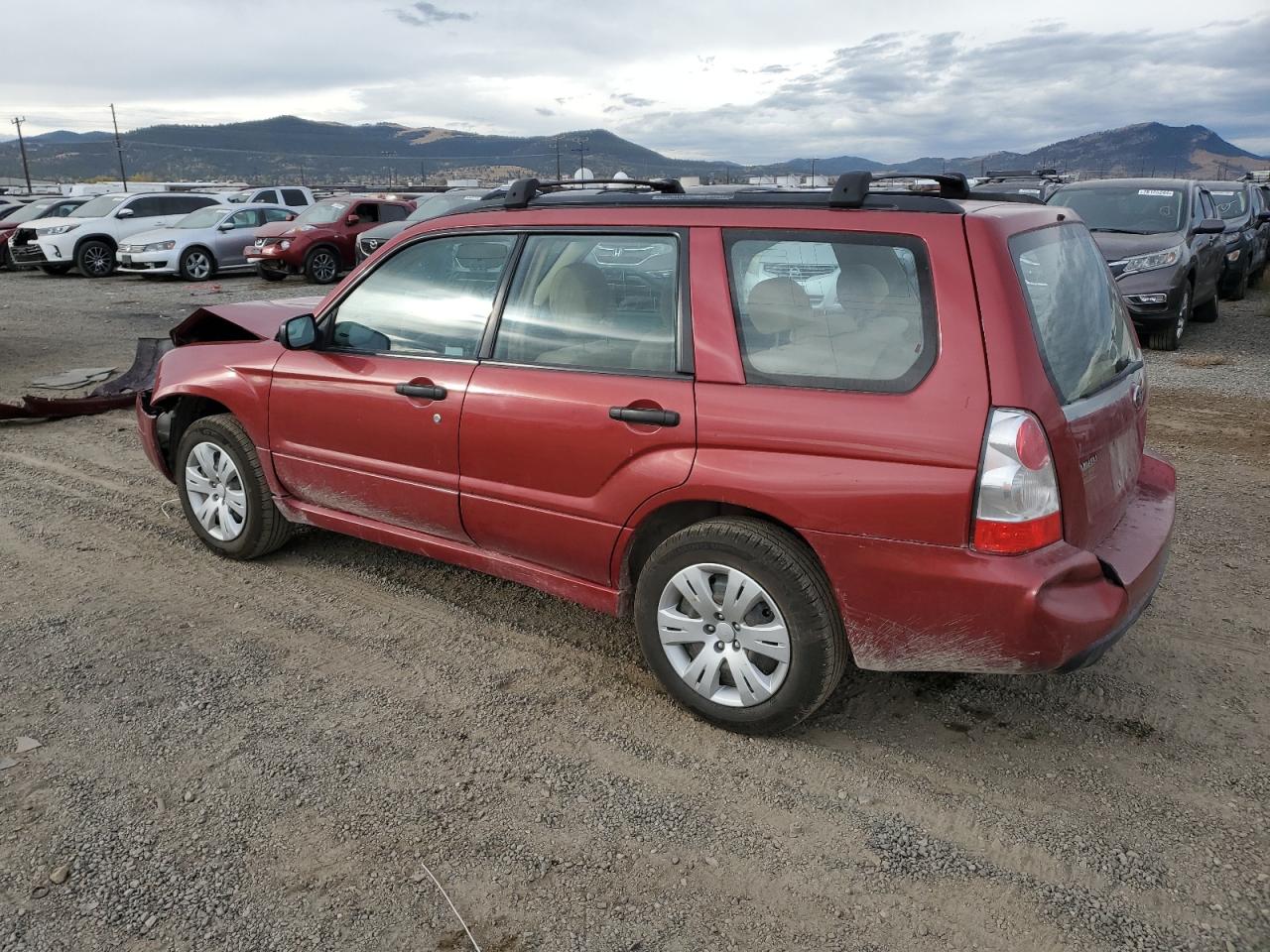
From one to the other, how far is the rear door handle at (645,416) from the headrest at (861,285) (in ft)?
2.08

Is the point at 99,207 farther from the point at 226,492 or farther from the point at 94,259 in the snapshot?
the point at 226,492

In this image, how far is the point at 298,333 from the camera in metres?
4.11

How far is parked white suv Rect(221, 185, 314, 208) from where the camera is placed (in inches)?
930

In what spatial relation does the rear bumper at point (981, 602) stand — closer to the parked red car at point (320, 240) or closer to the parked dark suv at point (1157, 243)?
the parked dark suv at point (1157, 243)

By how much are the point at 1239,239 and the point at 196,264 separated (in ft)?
61.1

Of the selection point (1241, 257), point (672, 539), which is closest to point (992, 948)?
point (672, 539)

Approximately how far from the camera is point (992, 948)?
2365mm

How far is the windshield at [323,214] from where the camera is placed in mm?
19219

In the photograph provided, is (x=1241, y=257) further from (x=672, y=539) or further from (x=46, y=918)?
(x=46, y=918)

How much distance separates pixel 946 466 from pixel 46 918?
2.62 metres

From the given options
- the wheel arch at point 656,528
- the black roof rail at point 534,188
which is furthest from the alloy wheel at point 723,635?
the black roof rail at point 534,188

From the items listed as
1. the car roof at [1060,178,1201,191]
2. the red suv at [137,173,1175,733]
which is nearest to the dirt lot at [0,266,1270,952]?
the red suv at [137,173,1175,733]

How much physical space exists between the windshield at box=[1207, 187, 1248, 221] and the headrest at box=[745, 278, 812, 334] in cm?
1495

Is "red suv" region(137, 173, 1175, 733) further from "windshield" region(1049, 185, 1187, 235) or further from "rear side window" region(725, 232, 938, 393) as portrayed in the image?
"windshield" region(1049, 185, 1187, 235)
